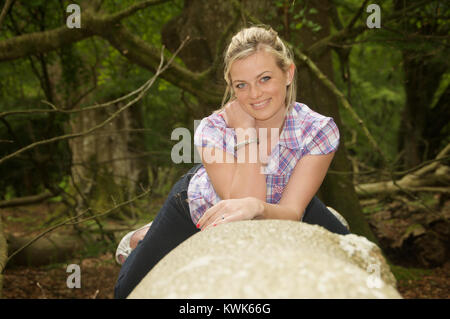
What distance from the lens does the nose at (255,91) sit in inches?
101

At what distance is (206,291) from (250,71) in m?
1.82

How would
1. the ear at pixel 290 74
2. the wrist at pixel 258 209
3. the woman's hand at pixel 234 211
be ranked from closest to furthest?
the woman's hand at pixel 234 211 < the wrist at pixel 258 209 < the ear at pixel 290 74

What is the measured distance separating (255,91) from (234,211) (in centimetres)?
100

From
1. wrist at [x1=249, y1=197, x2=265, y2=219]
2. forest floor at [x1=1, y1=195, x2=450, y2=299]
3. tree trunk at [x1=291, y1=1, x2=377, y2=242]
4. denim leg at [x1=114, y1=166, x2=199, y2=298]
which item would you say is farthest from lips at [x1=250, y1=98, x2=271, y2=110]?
forest floor at [x1=1, y1=195, x2=450, y2=299]

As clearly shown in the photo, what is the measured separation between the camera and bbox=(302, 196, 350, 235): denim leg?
8.41ft

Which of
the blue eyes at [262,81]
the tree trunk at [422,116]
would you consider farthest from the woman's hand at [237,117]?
the tree trunk at [422,116]

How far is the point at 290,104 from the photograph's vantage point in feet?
9.20

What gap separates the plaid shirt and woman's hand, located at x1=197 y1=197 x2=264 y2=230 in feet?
1.96

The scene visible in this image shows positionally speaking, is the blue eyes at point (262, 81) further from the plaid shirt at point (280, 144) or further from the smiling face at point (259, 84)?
the plaid shirt at point (280, 144)

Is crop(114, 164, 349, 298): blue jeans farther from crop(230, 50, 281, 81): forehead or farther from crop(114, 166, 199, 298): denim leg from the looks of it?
crop(230, 50, 281, 81): forehead

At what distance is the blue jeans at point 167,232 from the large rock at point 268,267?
1173mm
